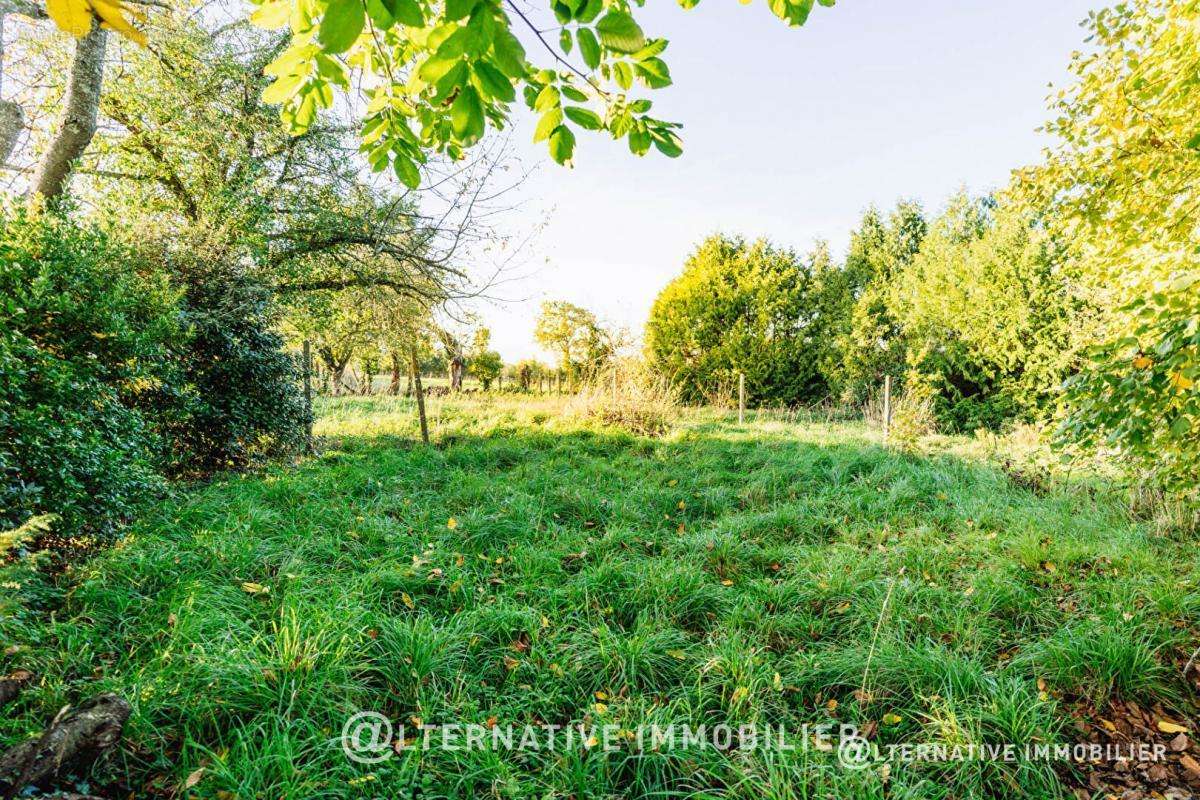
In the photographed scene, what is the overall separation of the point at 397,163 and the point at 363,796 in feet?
7.15

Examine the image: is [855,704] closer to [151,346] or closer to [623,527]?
[623,527]

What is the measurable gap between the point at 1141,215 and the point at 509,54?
3961 mm

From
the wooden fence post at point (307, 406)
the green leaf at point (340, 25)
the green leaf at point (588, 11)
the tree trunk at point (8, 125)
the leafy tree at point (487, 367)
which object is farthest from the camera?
the leafy tree at point (487, 367)

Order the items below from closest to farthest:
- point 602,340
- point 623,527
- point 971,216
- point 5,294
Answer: point 5,294 < point 623,527 < point 971,216 < point 602,340

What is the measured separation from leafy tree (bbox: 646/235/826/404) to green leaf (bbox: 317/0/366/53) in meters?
12.6

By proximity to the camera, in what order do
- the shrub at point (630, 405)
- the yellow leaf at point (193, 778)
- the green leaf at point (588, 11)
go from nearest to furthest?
the green leaf at point (588, 11) → the yellow leaf at point (193, 778) → the shrub at point (630, 405)

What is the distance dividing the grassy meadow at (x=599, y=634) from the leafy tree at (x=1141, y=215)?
1.15 m

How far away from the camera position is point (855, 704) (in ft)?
7.11

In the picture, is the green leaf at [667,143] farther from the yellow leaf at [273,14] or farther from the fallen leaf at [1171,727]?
the fallen leaf at [1171,727]

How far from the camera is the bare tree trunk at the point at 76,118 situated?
405cm

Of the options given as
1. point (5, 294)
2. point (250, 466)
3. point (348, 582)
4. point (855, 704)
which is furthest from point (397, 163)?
point (250, 466)

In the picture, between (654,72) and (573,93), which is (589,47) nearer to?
(573,93)

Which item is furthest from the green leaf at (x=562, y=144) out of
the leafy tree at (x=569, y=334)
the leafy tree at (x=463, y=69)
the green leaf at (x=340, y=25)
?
the leafy tree at (x=569, y=334)

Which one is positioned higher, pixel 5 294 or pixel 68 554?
pixel 5 294
